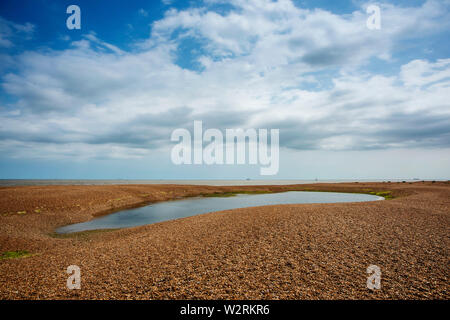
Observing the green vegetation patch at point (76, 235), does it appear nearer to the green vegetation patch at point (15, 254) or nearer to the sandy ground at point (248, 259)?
the sandy ground at point (248, 259)

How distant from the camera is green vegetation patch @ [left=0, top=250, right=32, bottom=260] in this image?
43.5 feet

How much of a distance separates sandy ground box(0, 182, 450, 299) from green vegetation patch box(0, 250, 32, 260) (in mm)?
585

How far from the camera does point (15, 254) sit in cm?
1373

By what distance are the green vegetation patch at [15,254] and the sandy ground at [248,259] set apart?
585mm

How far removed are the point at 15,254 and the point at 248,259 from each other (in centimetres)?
1433

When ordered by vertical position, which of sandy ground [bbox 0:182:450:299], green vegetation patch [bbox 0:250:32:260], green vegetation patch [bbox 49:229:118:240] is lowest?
green vegetation patch [bbox 49:229:118:240]

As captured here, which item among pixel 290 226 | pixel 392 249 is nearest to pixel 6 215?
pixel 290 226

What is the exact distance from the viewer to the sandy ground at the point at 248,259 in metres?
8.02
